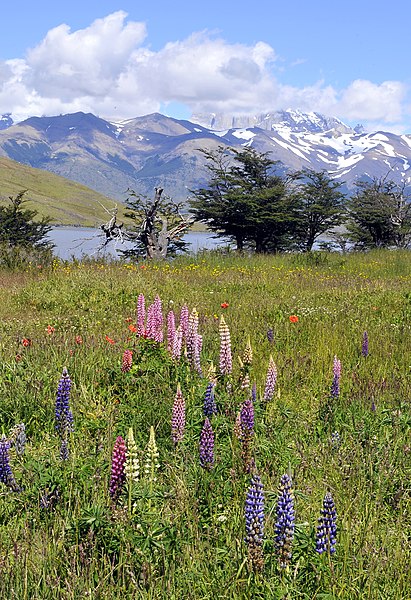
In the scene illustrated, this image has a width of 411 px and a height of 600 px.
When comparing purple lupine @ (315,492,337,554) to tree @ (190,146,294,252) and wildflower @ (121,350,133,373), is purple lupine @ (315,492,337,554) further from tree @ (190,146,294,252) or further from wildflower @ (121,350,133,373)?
tree @ (190,146,294,252)

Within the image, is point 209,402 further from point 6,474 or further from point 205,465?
point 6,474

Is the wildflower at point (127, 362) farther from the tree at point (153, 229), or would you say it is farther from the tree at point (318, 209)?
the tree at point (318, 209)

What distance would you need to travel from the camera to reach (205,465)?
10.4 ft

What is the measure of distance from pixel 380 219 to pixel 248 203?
9.11 m

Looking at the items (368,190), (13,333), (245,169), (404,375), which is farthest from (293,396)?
(368,190)

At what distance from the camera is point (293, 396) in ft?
16.8

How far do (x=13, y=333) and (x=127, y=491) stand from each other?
5244 millimetres

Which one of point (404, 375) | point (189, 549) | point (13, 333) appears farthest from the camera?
point (13, 333)

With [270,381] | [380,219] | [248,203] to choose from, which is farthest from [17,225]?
[270,381]

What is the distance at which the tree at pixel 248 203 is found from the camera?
93.1ft

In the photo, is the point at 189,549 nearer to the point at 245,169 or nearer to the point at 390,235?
the point at 245,169

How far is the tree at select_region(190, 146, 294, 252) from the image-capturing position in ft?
93.1

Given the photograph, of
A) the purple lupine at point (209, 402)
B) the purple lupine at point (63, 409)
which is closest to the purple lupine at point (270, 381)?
the purple lupine at point (209, 402)

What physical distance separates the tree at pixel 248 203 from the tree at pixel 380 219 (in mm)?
5270
